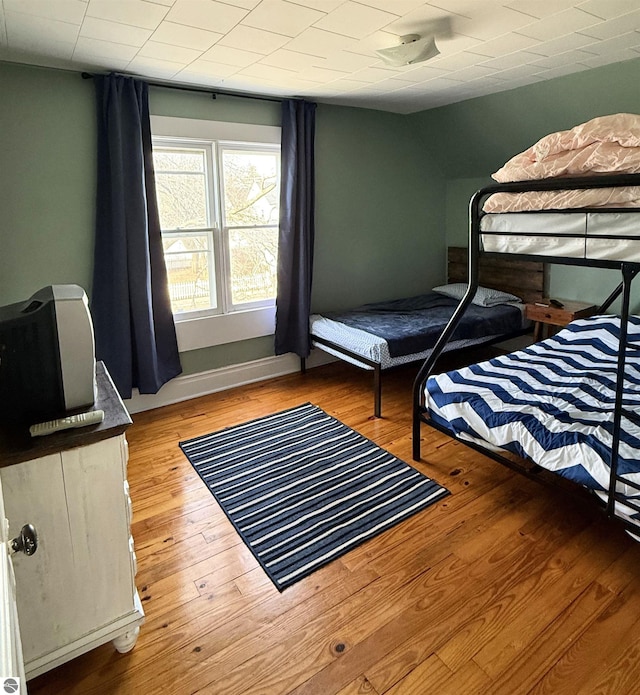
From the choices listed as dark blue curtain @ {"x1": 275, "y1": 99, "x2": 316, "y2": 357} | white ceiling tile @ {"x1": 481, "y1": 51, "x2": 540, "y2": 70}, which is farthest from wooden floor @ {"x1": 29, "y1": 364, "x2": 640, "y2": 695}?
white ceiling tile @ {"x1": 481, "y1": 51, "x2": 540, "y2": 70}

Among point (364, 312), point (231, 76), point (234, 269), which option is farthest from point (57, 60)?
point (364, 312)

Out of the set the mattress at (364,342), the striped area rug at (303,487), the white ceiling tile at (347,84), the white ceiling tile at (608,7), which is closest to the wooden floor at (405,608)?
the striped area rug at (303,487)

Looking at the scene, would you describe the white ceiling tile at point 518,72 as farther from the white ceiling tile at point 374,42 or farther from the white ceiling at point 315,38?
the white ceiling tile at point 374,42

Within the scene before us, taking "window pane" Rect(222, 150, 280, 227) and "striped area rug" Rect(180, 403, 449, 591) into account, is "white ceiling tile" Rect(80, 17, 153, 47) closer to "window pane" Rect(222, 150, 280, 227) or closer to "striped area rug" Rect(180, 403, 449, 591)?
"window pane" Rect(222, 150, 280, 227)

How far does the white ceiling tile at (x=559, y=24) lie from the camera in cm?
208

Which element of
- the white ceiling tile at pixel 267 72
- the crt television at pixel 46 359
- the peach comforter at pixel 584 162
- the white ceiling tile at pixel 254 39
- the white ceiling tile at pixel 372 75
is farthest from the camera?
the white ceiling tile at pixel 372 75

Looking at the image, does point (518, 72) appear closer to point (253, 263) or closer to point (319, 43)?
point (319, 43)

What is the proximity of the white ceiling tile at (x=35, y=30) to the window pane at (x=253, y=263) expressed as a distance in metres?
1.62

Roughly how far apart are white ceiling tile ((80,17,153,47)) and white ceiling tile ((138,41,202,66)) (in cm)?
7

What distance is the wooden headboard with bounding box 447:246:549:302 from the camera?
418 centimetres

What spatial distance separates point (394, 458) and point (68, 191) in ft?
8.44

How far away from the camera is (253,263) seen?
3809 millimetres

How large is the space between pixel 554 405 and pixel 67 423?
6.59ft

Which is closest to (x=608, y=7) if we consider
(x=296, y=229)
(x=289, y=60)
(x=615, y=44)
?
(x=615, y=44)
